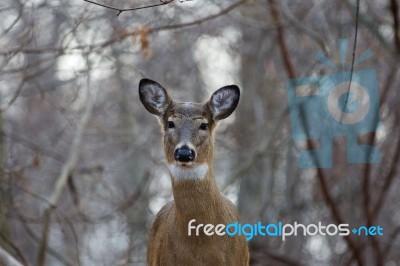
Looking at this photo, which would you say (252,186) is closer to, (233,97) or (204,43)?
(204,43)

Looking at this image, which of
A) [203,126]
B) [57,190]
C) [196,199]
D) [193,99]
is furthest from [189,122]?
[193,99]

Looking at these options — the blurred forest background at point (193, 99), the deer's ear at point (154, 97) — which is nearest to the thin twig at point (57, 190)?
the blurred forest background at point (193, 99)

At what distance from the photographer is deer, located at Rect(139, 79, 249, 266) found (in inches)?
250

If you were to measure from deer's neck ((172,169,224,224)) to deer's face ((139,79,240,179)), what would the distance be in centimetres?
6

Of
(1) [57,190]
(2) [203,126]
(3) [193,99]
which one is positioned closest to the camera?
(2) [203,126]

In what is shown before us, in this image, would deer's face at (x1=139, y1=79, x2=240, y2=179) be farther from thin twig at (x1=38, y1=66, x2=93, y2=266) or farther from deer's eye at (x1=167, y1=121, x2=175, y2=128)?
thin twig at (x1=38, y1=66, x2=93, y2=266)

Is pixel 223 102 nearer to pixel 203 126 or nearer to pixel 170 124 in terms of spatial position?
pixel 203 126

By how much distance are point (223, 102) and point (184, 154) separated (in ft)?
2.59

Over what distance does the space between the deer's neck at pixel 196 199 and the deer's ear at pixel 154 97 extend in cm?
64

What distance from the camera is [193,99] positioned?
48.9ft

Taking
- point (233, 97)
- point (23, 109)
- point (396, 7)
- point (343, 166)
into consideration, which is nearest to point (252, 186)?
point (343, 166)

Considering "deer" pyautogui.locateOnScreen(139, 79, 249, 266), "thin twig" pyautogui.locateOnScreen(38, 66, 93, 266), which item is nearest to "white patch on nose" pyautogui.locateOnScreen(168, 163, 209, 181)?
"deer" pyautogui.locateOnScreen(139, 79, 249, 266)

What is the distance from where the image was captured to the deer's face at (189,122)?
6.25 m

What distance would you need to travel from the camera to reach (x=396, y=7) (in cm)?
782
